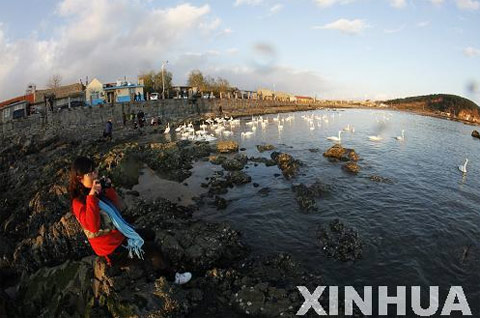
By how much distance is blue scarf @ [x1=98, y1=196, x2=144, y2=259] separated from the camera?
6.34 meters

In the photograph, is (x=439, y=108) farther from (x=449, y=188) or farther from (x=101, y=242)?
(x=101, y=242)

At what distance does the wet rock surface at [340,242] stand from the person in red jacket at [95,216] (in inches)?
233

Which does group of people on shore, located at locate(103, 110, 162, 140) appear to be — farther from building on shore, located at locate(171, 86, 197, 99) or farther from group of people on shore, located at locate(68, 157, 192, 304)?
group of people on shore, located at locate(68, 157, 192, 304)

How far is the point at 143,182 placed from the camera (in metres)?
18.5

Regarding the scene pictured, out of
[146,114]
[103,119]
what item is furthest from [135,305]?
[146,114]

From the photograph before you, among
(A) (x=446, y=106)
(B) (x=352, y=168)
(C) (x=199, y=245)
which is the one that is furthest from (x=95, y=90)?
(A) (x=446, y=106)

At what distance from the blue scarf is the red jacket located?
0.48 feet

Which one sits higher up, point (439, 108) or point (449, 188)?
point (439, 108)

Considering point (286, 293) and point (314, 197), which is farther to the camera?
point (314, 197)

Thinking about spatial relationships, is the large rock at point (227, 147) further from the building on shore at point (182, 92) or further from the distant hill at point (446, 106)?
the distant hill at point (446, 106)

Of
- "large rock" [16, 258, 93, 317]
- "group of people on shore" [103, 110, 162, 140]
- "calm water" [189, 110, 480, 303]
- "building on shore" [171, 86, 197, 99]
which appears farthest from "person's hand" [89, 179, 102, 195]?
"building on shore" [171, 86, 197, 99]

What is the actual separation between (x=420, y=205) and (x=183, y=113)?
47427 mm

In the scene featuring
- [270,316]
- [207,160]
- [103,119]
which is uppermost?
[103,119]

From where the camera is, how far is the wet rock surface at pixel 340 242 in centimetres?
1040
